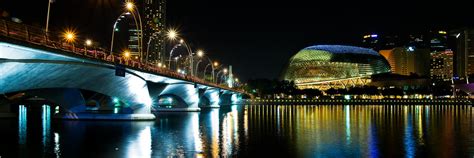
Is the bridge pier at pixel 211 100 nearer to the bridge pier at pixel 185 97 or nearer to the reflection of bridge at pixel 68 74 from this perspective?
the bridge pier at pixel 185 97

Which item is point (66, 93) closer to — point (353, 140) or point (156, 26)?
point (353, 140)

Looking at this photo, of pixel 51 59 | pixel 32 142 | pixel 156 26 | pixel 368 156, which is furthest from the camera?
pixel 156 26

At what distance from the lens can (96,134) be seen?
42.4m

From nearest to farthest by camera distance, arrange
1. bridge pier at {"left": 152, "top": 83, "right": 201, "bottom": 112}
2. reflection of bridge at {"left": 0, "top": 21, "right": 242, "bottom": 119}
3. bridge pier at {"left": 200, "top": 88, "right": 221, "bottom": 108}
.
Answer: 1. reflection of bridge at {"left": 0, "top": 21, "right": 242, "bottom": 119}
2. bridge pier at {"left": 152, "top": 83, "right": 201, "bottom": 112}
3. bridge pier at {"left": 200, "top": 88, "right": 221, "bottom": 108}

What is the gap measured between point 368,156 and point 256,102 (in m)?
132

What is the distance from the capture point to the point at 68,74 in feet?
130

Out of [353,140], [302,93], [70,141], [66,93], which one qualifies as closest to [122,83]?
[66,93]

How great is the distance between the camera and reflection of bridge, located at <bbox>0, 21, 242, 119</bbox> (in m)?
29.7

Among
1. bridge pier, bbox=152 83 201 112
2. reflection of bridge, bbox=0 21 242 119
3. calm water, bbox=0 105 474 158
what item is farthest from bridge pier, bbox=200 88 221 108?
calm water, bbox=0 105 474 158

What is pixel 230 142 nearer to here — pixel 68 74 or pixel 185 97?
pixel 68 74

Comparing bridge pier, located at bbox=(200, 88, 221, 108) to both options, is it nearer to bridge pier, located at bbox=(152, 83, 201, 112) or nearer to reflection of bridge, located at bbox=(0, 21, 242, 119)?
bridge pier, located at bbox=(152, 83, 201, 112)

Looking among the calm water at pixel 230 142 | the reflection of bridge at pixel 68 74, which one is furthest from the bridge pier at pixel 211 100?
the calm water at pixel 230 142

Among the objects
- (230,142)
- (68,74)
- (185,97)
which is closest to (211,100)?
(185,97)

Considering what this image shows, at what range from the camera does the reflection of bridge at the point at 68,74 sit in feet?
97.5
